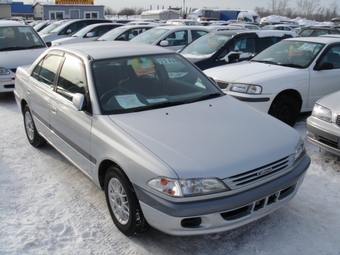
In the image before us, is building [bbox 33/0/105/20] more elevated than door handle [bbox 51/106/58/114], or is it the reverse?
building [bbox 33/0/105/20]

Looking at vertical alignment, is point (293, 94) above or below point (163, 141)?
below

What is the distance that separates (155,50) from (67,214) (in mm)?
2075

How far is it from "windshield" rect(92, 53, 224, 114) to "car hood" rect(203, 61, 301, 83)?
1826 millimetres

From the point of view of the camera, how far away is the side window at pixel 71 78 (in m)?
3.79

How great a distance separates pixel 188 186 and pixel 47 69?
9.38 ft

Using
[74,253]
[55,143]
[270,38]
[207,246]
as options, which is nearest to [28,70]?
[55,143]

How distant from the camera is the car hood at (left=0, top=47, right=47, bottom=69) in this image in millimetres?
7883

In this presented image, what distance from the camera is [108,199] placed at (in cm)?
336

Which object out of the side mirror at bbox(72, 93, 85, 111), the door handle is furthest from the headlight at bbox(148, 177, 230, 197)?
the door handle

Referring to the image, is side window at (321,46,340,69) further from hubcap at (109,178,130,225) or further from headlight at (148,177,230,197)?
hubcap at (109,178,130,225)

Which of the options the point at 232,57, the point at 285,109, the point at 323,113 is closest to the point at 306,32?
the point at 232,57

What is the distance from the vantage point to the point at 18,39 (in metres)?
9.03

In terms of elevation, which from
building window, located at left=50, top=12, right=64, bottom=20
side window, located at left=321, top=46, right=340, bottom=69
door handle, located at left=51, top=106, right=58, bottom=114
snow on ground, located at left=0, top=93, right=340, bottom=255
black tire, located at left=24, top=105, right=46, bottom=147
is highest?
building window, located at left=50, top=12, right=64, bottom=20

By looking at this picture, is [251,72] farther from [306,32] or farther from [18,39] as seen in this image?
[306,32]
